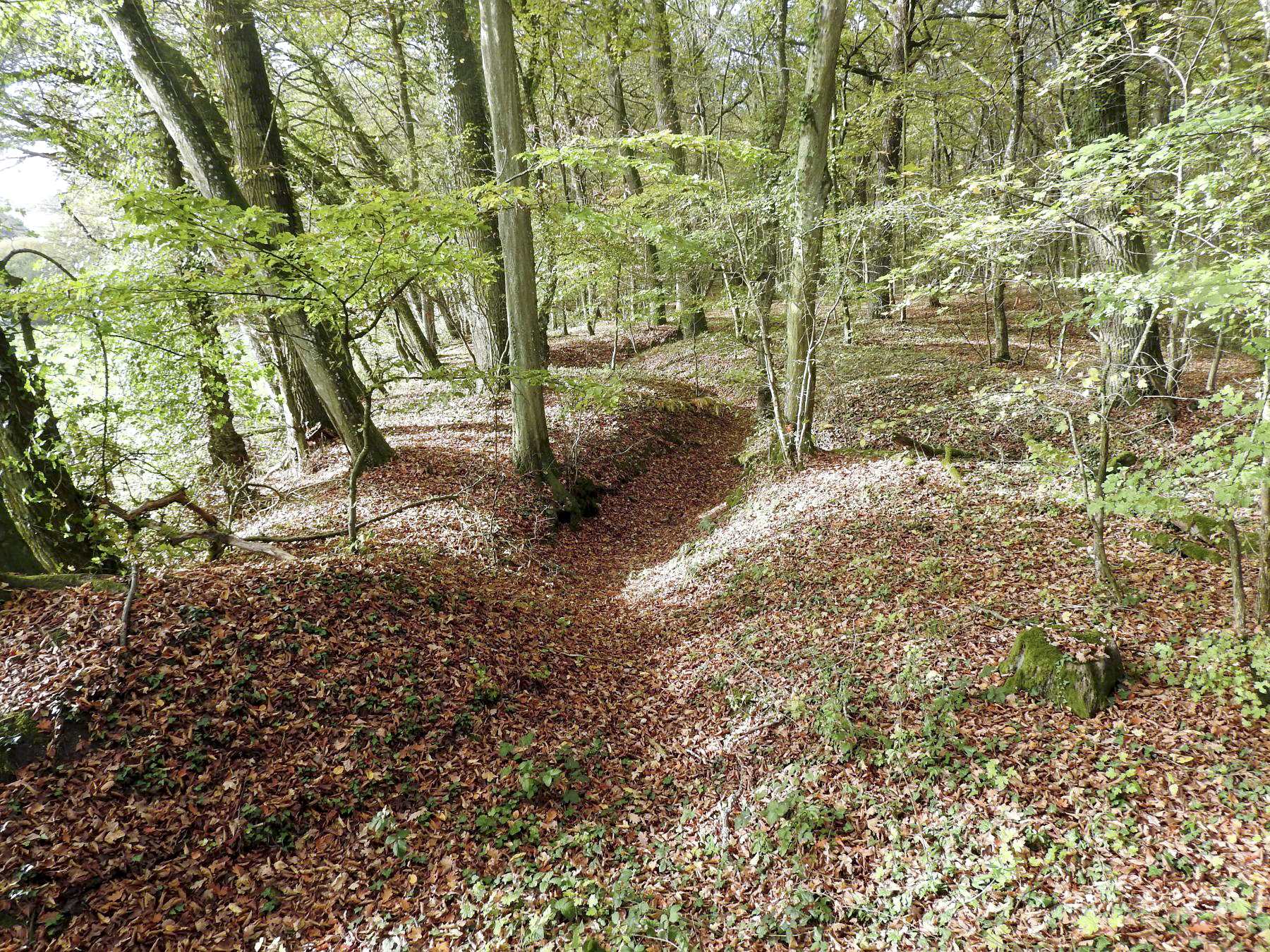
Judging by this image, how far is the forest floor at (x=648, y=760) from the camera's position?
127 inches

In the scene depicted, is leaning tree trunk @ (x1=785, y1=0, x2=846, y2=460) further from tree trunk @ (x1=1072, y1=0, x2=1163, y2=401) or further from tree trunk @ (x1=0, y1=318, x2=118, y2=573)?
tree trunk @ (x1=0, y1=318, x2=118, y2=573)

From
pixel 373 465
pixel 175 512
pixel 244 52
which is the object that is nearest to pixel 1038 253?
pixel 373 465

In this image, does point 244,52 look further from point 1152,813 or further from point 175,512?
Answer: point 1152,813

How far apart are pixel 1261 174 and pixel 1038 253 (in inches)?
132

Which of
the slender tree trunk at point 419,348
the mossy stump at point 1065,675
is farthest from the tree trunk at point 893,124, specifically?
the slender tree trunk at point 419,348

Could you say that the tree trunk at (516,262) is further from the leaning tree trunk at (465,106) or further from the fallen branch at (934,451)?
the fallen branch at (934,451)

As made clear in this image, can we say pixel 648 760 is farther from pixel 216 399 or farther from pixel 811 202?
pixel 216 399

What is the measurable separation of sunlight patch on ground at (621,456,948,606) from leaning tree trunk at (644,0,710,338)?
6.32 m

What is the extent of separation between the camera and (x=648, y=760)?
491 centimetres

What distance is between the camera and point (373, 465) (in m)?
9.49

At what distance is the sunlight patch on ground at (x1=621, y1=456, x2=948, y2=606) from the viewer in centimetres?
762

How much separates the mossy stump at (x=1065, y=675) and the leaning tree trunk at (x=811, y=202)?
564 cm

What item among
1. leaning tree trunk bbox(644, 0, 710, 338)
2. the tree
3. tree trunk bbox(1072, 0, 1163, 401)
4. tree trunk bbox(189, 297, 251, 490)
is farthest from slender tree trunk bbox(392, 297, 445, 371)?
tree trunk bbox(1072, 0, 1163, 401)

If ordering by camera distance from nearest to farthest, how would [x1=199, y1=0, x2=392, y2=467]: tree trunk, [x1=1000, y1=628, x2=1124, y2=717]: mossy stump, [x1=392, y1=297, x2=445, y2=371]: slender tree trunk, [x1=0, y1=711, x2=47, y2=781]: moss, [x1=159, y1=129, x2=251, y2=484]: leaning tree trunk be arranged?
1. [x1=0, y1=711, x2=47, y2=781]: moss
2. [x1=1000, y1=628, x2=1124, y2=717]: mossy stump
3. [x1=159, y1=129, x2=251, y2=484]: leaning tree trunk
4. [x1=199, y1=0, x2=392, y2=467]: tree trunk
5. [x1=392, y1=297, x2=445, y2=371]: slender tree trunk
